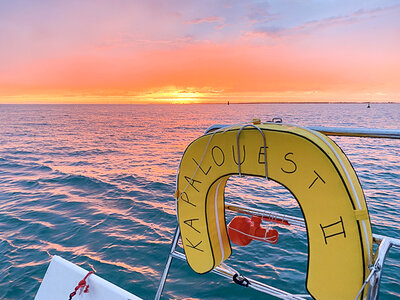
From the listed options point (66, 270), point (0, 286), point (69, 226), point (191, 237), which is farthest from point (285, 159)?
point (69, 226)

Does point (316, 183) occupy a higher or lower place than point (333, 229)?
higher

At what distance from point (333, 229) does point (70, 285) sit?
6.32 ft

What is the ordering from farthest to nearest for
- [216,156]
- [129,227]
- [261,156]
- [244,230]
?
[129,227] < [244,230] < [216,156] < [261,156]

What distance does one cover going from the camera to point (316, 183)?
4.72 ft

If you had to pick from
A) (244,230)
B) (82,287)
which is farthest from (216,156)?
(82,287)

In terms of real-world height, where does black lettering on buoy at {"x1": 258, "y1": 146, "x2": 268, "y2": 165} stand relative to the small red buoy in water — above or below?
above

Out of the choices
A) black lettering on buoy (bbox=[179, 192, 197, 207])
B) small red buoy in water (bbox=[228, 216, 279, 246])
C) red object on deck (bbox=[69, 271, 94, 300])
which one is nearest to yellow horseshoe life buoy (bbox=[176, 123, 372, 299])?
black lettering on buoy (bbox=[179, 192, 197, 207])

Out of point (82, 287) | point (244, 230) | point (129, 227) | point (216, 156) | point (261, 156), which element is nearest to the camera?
point (261, 156)

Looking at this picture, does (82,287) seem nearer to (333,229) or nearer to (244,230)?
(244,230)

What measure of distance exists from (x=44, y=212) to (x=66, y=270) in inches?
202

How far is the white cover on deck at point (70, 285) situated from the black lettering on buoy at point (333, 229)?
134 cm

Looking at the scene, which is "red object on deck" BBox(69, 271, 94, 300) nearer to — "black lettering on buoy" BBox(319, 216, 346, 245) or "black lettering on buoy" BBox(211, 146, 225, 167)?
"black lettering on buoy" BBox(211, 146, 225, 167)

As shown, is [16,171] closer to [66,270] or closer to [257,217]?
[66,270]

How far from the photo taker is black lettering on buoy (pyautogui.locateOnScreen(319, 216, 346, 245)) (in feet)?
4.56
